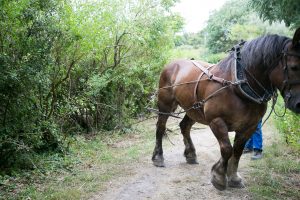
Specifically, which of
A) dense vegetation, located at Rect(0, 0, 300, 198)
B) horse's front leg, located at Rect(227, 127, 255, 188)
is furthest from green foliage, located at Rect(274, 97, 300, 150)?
horse's front leg, located at Rect(227, 127, 255, 188)

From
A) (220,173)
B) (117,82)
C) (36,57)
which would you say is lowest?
(220,173)

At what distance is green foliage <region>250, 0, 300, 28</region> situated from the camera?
14.9 feet

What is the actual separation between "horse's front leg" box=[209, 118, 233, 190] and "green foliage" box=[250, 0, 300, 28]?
6.31 ft

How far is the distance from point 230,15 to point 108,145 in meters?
32.2

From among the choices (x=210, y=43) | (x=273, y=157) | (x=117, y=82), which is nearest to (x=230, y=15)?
(x=210, y=43)

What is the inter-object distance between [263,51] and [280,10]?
1357 millimetres

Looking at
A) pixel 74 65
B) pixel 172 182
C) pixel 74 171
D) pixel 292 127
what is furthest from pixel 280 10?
pixel 74 65

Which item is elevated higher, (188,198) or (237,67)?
(237,67)

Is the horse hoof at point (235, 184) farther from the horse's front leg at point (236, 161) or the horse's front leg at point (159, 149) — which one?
the horse's front leg at point (159, 149)

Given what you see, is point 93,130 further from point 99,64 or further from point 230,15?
point 230,15

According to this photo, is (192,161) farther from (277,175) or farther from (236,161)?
(277,175)

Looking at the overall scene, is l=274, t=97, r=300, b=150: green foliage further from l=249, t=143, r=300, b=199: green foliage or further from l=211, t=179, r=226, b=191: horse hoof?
l=211, t=179, r=226, b=191: horse hoof

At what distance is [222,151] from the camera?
4.23 metres

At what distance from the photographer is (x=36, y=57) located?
4867 millimetres
